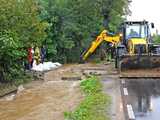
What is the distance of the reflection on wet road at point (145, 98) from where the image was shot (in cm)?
1317

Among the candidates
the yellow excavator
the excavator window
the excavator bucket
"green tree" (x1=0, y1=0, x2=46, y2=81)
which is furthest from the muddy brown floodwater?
the excavator window

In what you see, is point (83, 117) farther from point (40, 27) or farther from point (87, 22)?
point (87, 22)

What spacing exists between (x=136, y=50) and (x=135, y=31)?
275cm

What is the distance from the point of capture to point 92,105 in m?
14.7

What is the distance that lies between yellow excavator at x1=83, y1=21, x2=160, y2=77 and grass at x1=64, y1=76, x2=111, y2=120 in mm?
4745

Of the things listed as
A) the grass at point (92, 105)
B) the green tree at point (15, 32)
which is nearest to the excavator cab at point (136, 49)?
the green tree at point (15, 32)

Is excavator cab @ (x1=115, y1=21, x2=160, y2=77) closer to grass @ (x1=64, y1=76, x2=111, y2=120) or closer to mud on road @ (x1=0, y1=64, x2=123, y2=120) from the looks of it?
Answer: mud on road @ (x1=0, y1=64, x2=123, y2=120)

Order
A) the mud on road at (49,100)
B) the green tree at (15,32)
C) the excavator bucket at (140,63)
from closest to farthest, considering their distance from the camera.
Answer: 1. the mud on road at (49,100)
2. the green tree at (15,32)
3. the excavator bucket at (140,63)

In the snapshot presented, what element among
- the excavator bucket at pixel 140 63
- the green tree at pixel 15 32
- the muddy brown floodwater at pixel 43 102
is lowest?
the muddy brown floodwater at pixel 43 102

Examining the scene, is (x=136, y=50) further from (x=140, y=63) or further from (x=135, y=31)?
(x=135, y=31)

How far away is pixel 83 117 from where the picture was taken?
12703 mm

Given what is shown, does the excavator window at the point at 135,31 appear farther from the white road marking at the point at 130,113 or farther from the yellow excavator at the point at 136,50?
the white road marking at the point at 130,113

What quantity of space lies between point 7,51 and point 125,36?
38.0ft

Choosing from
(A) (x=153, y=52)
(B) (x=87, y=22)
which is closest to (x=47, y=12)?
(B) (x=87, y=22)
